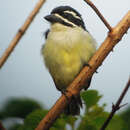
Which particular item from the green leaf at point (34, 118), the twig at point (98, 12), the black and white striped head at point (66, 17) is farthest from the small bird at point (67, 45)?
the green leaf at point (34, 118)

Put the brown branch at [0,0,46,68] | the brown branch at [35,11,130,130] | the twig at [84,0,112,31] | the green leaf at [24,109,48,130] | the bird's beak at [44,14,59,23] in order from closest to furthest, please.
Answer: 1. the brown branch at [0,0,46,68]
2. the green leaf at [24,109,48,130]
3. the twig at [84,0,112,31]
4. the brown branch at [35,11,130,130]
5. the bird's beak at [44,14,59,23]

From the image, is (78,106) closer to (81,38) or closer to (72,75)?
(72,75)

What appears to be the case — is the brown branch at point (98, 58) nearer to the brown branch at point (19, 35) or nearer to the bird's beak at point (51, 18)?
the brown branch at point (19, 35)

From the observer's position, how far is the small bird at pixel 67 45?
2.65 meters

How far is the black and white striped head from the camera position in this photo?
2.65 metres

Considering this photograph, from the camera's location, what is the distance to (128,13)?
1767mm

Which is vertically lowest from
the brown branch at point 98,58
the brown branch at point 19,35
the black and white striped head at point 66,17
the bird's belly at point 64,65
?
the bird's belly at point 64,65

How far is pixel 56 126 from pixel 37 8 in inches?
24.0

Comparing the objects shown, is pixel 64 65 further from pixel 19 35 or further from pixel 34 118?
pixel 19 35

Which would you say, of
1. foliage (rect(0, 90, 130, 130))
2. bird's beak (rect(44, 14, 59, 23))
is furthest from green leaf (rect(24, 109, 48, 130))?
bird's beak (rect(44, 14, 59, 23))

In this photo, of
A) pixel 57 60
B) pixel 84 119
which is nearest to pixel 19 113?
pixel 84 119

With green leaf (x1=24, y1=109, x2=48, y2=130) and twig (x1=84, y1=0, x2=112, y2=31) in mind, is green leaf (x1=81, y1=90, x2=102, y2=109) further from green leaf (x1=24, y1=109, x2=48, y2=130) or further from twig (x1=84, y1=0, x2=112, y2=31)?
twig (x1=84, y1=0, x2=112, y2=31)

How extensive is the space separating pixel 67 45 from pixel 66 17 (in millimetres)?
270

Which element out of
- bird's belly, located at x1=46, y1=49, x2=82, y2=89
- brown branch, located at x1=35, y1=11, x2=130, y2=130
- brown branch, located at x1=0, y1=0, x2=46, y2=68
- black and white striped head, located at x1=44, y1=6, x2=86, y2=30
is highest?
brown branch, located at x1=0, y1=0, x2=46, y2=68
